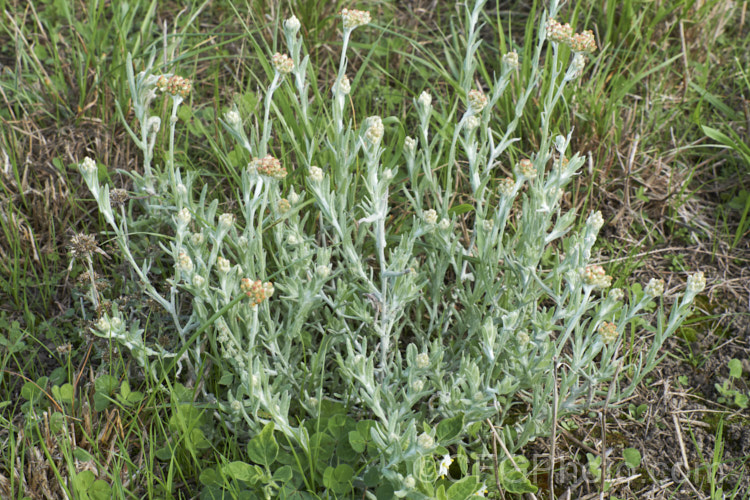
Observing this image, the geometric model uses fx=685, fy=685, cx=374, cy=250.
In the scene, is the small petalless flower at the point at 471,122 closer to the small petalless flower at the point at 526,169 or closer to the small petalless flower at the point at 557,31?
the small petalless flower at the point at 526,169

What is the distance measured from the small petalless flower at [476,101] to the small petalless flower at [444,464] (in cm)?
117

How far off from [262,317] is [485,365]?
834mm

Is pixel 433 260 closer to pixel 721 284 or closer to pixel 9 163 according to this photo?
pixel 721 284

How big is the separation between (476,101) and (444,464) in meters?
1.21

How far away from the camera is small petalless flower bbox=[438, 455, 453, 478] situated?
221 cm

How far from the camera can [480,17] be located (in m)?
3.98

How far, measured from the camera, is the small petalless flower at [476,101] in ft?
7.55

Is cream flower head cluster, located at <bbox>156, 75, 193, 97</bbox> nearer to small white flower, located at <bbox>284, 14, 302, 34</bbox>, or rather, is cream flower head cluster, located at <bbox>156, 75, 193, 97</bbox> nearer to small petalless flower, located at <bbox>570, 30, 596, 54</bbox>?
small white flower, located at <bbox>284, 14, 302, 34</bbox>

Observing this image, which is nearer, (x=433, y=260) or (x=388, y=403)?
(x=388, y=403)

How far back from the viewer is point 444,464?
2258mm

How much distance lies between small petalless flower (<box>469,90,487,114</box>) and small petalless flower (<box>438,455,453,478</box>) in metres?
1.17

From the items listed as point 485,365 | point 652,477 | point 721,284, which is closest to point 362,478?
point 485,365


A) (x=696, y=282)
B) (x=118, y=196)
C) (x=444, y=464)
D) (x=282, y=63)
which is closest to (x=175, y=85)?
(x=282, y=63)

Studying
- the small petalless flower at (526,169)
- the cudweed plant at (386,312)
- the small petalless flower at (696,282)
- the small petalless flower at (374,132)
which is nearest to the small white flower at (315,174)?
the cudweed plant at (386,312)
